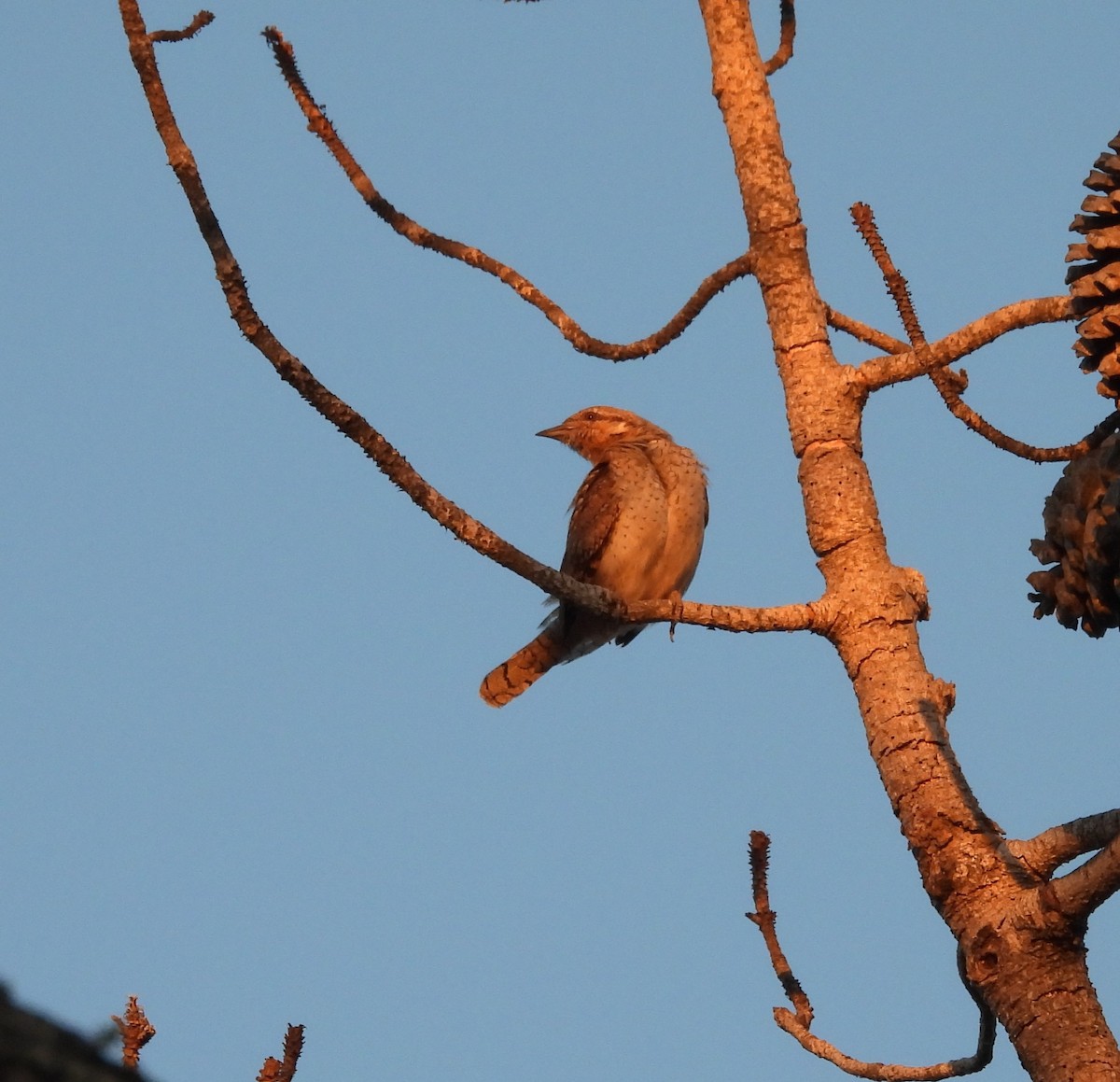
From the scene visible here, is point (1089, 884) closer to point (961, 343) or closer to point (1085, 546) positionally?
point (1085, 546)

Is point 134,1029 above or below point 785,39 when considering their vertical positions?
below

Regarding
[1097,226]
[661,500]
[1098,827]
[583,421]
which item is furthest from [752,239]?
[583,421]

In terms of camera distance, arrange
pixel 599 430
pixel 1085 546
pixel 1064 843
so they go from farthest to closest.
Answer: pixel 599 430
pixel 1064 843
pixel 1085 546

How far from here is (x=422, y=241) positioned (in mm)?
4469

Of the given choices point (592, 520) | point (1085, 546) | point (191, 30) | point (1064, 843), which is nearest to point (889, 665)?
point (1064, 843)

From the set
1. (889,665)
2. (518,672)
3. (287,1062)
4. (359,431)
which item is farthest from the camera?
(518,672)

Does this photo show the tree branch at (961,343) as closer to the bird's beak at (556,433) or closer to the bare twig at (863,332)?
the bare twig at (863,332)

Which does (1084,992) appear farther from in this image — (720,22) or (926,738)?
(720,22)

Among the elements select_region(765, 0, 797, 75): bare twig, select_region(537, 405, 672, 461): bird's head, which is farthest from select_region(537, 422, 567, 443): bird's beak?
select_region(765, 0, 797, 75): bare twig

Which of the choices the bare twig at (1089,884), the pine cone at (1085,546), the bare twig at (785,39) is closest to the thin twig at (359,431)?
the bare twig at (1089,884)

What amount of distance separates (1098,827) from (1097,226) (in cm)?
99

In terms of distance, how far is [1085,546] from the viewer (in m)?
2.13

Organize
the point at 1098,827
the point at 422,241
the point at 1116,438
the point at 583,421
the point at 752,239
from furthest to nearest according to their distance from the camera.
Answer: the point at 583,421, the point at 422,241, the point at 752,239, the point at 1098,827, the point at 1116,438

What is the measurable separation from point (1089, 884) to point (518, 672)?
433 cm
